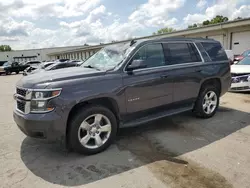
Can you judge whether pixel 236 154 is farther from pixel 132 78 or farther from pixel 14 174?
pixel 14 174

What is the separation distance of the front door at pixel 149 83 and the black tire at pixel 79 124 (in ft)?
1.43

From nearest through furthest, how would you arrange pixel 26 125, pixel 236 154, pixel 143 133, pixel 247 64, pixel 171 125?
pixel 26 125 → pixel 236 154 → pixel 143 133 → pixel 171 125 → pixel 247 64

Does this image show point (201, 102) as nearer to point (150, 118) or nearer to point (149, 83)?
point (150, 118)

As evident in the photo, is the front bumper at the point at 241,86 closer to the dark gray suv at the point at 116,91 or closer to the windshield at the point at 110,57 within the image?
the dark gray suv at the point at 116,91

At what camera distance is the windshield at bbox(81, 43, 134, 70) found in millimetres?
4215

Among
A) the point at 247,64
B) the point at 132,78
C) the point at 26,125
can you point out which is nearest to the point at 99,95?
the point at 132,78

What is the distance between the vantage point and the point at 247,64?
921cm

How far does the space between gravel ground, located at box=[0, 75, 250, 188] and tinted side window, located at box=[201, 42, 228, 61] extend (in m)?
1.66

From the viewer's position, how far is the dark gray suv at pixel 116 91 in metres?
3.38

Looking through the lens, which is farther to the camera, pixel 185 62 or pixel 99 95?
pixel 185 62

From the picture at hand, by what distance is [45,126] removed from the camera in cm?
332

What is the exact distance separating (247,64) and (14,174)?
9233 millimetres

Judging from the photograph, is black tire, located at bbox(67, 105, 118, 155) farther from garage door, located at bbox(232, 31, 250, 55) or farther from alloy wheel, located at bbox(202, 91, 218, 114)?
garage door, located at bbox(232, 31, 250, 55)

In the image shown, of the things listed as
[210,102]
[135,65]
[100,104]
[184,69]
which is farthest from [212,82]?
[100,104]
